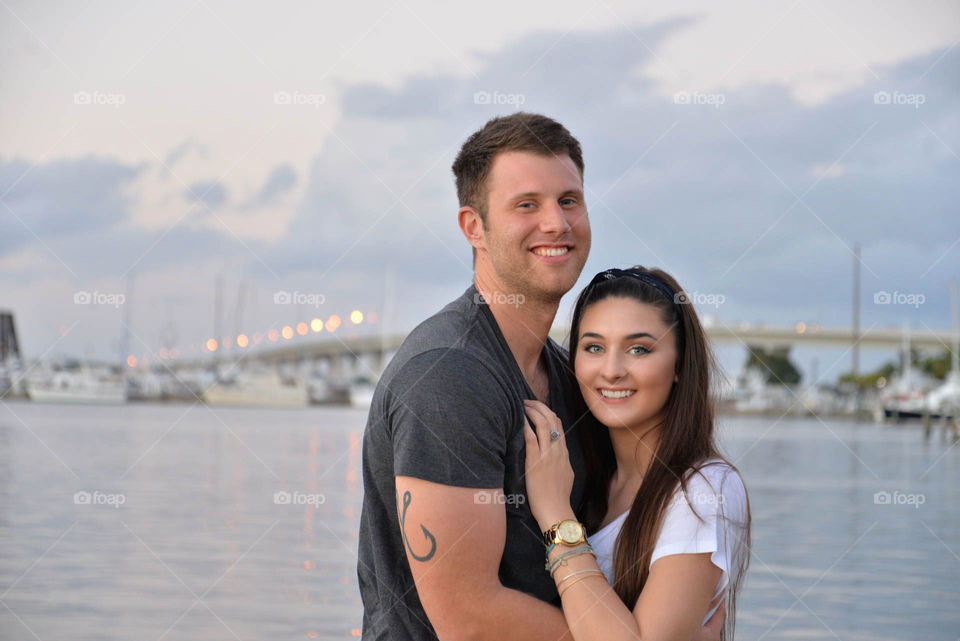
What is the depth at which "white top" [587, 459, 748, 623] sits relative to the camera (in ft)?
9.46

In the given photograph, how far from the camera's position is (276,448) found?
27.0 meters

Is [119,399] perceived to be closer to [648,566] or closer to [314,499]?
[314,499]

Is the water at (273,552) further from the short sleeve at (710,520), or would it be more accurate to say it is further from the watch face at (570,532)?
the watch face at (570,532)

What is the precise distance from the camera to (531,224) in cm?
310

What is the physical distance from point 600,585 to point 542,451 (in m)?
0.39

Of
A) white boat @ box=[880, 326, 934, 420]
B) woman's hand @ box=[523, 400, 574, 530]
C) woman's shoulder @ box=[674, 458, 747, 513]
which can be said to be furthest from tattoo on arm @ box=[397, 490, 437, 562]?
white boat @ box=[880, 326, 934, 420]

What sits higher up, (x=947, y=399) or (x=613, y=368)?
(x=947, y=399)

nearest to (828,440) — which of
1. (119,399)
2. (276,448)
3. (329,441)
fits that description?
(329,441)

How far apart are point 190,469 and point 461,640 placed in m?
18.0

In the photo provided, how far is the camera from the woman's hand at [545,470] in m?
2.88

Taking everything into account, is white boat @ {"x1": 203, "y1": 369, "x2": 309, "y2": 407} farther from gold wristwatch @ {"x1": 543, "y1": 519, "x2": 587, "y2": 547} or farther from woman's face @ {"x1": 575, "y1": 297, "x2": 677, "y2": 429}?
gold wristwatch @ {"x1": 543, "y1": 519, "x2": 587, "y2": 547}

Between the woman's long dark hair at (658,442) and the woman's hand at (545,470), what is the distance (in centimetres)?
26

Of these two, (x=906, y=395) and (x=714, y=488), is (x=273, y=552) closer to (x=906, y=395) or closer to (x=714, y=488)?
(x=714, y=488)

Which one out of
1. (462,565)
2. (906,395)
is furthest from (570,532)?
(906,395)
